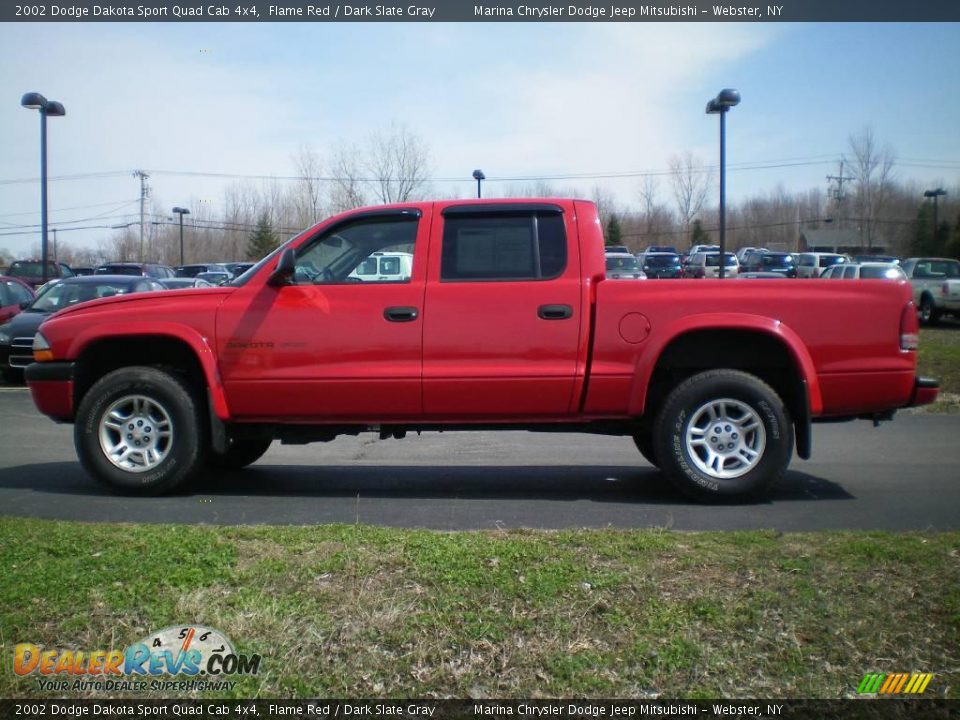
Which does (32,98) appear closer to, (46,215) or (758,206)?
(46,215)

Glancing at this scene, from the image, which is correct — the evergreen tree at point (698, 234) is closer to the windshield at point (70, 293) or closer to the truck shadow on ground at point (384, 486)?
the windshield at point (70, 293)

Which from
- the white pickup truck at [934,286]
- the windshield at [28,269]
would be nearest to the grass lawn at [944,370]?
the white pickup truck at [934,286]

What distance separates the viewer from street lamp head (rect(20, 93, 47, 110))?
63.8ft

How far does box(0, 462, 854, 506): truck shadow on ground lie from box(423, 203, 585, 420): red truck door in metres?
0.66

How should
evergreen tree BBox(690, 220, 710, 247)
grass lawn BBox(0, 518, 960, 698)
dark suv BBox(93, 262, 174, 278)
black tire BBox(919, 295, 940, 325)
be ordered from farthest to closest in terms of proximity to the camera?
evergreen tree BBox(690, 220, 710, 247)
dark suv BBox(93, 262, 174, 278)
black tire BBox(919, 295, 940, 325)
grass lawn BBox(0, 518, 960, 698)

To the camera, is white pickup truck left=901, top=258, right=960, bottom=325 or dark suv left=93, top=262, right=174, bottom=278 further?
dark suv left=93, top=262, right=174, bottom=278

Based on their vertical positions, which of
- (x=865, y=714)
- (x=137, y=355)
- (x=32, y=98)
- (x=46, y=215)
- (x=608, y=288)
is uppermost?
(x=32, y=98)

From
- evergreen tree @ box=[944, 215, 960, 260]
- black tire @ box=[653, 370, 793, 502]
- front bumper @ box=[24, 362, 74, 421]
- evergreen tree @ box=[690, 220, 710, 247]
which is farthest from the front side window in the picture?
evergreen tree @ box=[944, 215, 960, 260]

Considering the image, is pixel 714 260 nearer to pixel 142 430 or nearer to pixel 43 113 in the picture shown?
pixel 43 113

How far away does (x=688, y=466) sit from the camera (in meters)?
6.14

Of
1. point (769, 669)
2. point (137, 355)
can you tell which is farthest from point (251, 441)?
point (769, 669)

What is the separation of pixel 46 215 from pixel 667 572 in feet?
68.0

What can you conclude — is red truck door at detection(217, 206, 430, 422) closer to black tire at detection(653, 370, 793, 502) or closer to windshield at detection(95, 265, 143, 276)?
black tire at detection(653, 370, 793, 502)

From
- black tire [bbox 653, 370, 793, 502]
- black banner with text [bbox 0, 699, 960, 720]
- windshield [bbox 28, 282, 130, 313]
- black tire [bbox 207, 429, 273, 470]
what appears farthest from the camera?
windshield [bbox 28, 282, 130, 313]
